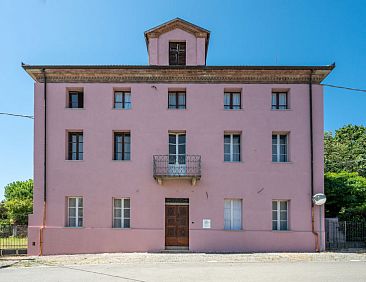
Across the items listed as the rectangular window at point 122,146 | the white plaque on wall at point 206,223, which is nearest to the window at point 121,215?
the rectangular window at point 122,146

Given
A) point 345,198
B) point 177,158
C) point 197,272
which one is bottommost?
point 197,272

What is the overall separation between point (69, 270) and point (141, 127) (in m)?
7.76

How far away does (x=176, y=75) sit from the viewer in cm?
1892

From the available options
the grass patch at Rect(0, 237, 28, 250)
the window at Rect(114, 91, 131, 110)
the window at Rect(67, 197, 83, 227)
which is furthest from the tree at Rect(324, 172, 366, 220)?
the grass patch at Rect(0, 237, 28, 250)

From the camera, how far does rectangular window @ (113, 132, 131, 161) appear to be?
1909 cm

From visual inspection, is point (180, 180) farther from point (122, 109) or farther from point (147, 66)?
point (147, 66)

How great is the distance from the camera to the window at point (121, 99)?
19.3 metres

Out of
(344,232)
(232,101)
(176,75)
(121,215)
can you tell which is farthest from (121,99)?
(344,232)

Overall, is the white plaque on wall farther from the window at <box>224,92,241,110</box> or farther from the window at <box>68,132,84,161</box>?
the window at <box>68,132,84,161</box>

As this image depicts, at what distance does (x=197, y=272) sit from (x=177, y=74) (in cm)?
981

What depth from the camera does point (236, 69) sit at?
18.7 m

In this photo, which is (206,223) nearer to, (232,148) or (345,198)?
(232,148)

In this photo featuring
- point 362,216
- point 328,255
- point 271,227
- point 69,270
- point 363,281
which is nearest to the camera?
point 363,281

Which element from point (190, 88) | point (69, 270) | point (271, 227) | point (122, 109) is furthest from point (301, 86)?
point (69, 270)
